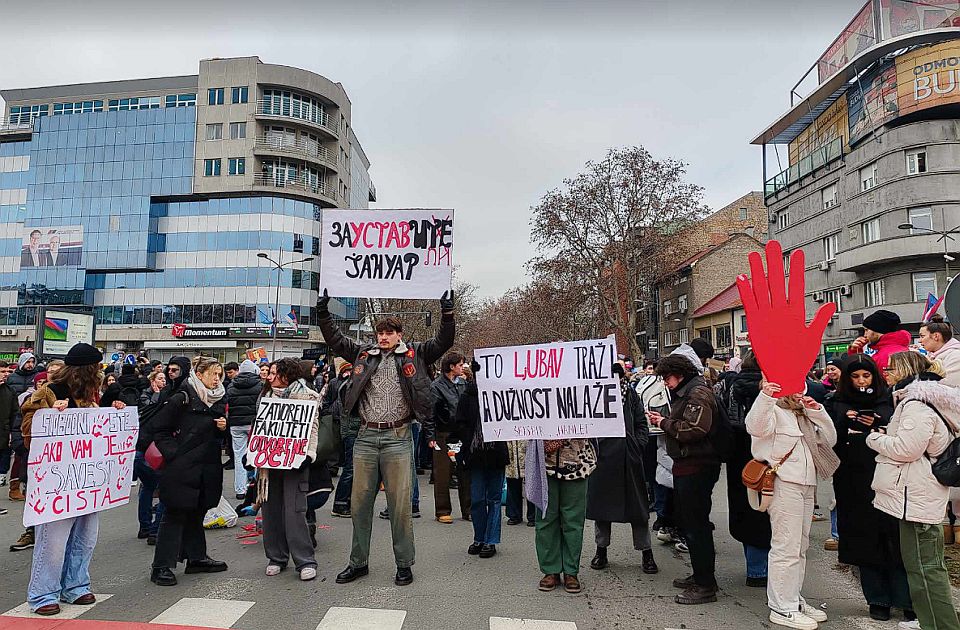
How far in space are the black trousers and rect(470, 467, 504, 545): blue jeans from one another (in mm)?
2592

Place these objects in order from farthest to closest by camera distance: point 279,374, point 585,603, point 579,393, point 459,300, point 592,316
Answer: point 459,300 < point 592,316 < point 279,374 < point 579,393 < point 585,603

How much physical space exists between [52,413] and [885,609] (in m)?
6.50

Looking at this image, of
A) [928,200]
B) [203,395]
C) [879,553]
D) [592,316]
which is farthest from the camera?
[592,316]

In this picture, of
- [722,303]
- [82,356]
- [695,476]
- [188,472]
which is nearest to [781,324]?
[695,476]

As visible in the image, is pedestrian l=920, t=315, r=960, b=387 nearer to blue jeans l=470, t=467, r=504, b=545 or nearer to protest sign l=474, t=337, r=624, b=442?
protest sign l=474, t=337, r=624, b=442

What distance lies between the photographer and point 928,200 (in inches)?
1199

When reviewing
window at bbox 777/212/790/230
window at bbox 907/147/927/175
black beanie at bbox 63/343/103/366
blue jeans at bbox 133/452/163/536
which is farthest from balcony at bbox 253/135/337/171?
black beanie at bbox 63/343/103/366

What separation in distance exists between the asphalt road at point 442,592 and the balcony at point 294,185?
5234 cm

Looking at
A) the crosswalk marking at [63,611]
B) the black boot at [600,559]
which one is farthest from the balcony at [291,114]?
the black boot at [600,559]

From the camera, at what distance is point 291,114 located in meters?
56.1

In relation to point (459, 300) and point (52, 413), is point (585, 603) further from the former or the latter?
point (459, 300)

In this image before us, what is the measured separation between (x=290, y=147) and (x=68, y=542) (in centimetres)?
5545

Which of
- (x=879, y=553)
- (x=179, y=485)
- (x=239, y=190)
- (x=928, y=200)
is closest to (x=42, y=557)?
(x=179, y=485)

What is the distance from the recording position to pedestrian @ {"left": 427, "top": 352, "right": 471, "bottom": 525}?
25.6ft
